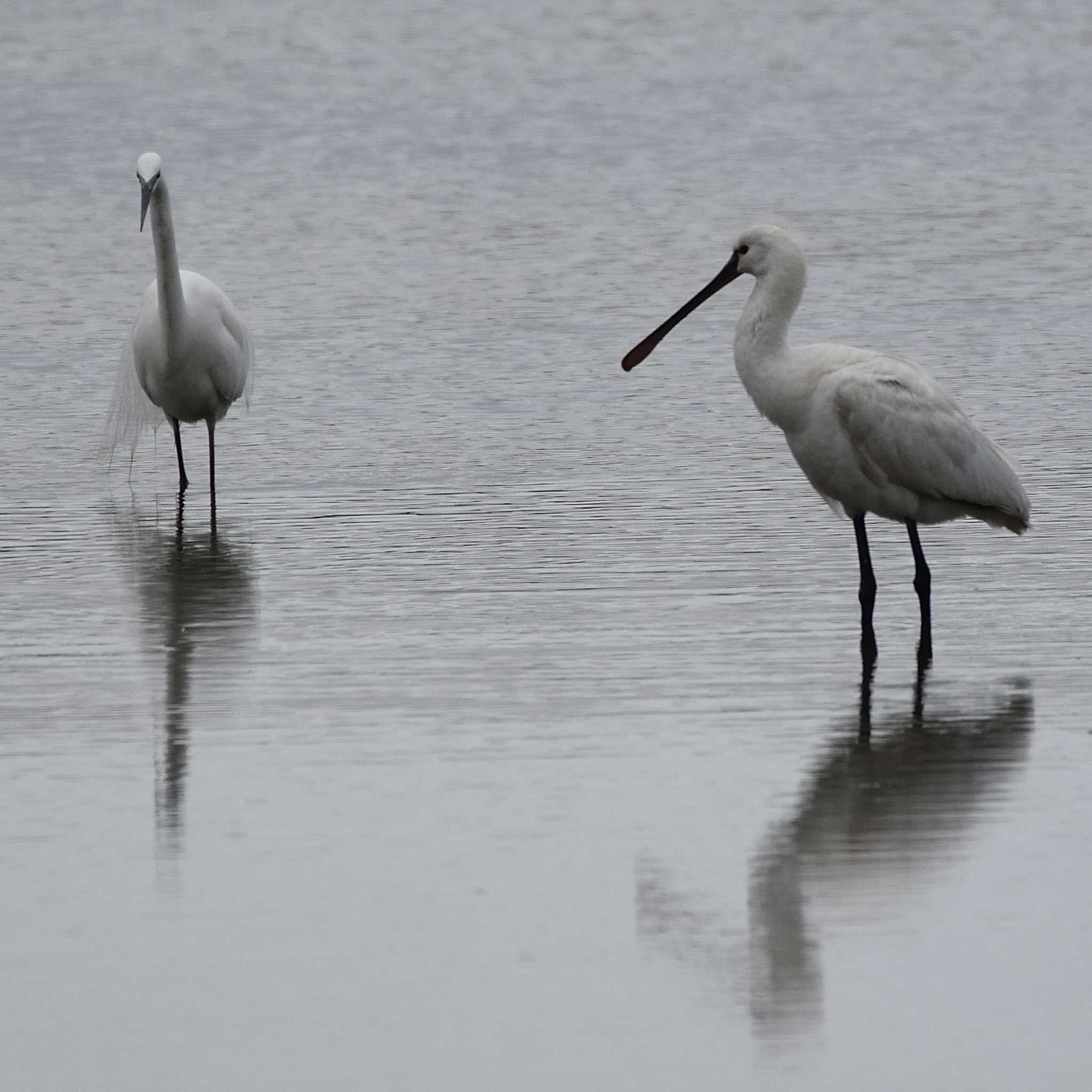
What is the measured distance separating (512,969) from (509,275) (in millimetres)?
13745

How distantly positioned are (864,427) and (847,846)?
2775 millimetres

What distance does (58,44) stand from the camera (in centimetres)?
3800

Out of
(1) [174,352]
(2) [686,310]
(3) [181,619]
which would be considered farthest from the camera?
(1) [174,352]

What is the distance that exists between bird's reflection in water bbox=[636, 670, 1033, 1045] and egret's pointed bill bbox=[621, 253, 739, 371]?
209cm

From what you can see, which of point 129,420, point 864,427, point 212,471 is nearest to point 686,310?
point 864,427

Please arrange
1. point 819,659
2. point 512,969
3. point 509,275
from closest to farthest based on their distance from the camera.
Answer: point 512,969
point 819,659
point 509,275

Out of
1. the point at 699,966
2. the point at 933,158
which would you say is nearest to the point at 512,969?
the point at 699,966

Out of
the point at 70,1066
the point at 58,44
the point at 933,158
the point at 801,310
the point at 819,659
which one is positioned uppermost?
the point at 58,44

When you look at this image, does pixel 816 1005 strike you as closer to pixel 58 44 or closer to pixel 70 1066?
pixel 70 1066

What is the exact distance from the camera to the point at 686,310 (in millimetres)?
10305

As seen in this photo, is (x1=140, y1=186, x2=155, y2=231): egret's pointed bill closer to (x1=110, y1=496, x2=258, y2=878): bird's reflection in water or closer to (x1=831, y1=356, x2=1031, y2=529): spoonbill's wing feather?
(x1=110, y1=496, x2=258, y2=878): bird's reflection in water

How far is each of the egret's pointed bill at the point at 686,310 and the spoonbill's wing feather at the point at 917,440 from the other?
2.23ft

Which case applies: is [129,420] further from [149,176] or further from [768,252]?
[768,252]

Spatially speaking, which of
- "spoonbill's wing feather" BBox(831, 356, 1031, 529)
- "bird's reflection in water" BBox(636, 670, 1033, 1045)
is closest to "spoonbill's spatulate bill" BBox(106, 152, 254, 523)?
"spoonbill's wing feather" BBox(831, 356, 1031, 529)
